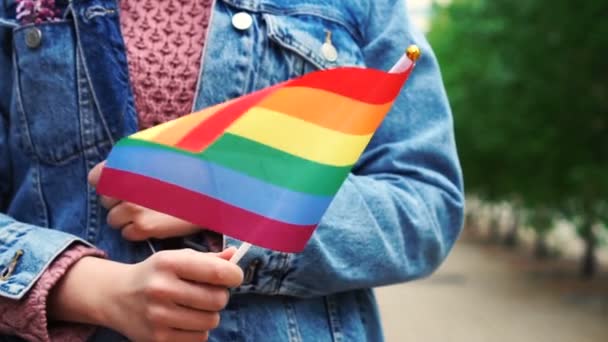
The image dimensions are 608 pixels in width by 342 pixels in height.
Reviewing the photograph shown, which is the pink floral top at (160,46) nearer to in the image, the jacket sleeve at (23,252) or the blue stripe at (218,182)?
the jacket sleeve at (23,252)

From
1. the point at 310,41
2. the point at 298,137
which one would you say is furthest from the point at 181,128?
the point at 310,41

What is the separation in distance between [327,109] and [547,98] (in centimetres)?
1596

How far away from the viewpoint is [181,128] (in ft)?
4.56

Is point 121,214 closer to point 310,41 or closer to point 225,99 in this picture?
point 225,99

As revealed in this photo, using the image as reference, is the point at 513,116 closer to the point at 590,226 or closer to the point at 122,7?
the point at 590,226

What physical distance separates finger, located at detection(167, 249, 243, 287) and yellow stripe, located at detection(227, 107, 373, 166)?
0.62 ft

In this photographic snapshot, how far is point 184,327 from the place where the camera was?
137 cm

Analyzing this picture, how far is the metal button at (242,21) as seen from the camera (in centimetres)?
169

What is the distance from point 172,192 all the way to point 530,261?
A: 2759cm

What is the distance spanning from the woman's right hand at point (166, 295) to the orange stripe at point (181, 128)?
16 cm

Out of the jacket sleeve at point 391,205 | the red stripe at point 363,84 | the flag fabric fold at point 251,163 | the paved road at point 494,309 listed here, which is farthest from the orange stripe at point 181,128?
the paved road at point 494,309

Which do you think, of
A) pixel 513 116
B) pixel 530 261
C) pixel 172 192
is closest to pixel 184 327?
pixel 172 192

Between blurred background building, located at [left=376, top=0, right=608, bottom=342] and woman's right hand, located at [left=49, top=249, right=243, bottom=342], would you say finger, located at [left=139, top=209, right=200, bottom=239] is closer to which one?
woman's right hand, located at [left=49, top=249, right=243, bottom=342]

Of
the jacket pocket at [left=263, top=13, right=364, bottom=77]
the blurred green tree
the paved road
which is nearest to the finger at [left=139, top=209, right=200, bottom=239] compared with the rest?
the jacket pocket at [left=263, top=13, right=364, bottom=77]
